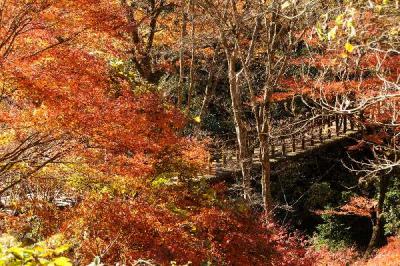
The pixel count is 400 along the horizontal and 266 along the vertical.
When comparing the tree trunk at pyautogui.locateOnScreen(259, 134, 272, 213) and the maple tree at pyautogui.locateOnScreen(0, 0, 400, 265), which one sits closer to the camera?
the maple tree at pyautogui.locateOnScreen(0, 0, 400, 265)

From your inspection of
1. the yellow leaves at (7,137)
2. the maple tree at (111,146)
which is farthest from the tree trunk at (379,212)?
the yellow leaves at (7,137)

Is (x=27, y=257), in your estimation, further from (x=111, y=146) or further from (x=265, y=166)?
(x=265, y=166)

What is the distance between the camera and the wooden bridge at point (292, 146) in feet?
62.3

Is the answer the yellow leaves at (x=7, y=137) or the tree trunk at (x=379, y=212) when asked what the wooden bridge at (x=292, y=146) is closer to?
the tree trunk at (x=379, y=212)

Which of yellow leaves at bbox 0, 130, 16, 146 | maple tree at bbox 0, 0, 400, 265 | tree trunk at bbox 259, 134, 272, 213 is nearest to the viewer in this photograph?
maple tree at bbox 0, 0, 400, 265

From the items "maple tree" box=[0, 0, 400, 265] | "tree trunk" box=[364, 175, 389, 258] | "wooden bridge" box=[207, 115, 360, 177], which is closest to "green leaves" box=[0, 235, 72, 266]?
"maple tree" box=[0, 0, 400, 265]

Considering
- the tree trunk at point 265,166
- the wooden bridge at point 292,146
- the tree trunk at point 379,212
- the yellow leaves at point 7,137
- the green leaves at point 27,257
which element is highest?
the green leaves at point 27,257

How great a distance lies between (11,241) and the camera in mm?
2984

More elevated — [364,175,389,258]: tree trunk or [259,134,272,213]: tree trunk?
[259,134,272,213]: tree trunk

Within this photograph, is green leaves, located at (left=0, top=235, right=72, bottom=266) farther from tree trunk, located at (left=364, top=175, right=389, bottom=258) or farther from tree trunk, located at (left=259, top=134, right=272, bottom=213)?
tree trunk, located at (left=364, top=175, right=389, bottom=258)

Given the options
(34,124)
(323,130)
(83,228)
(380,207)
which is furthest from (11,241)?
(323,130)

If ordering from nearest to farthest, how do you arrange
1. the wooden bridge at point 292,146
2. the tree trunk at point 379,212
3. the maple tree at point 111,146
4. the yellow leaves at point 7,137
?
1. the maple tree at point 111,146
2. the yellow leaves at point 7,137
3. the tree trunk at point 379,212
4. the wooden bridge at point 292,146

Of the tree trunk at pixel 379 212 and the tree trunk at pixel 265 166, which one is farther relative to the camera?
the tree trunk at pixel 379 212

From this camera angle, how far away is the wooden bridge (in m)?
19.0
